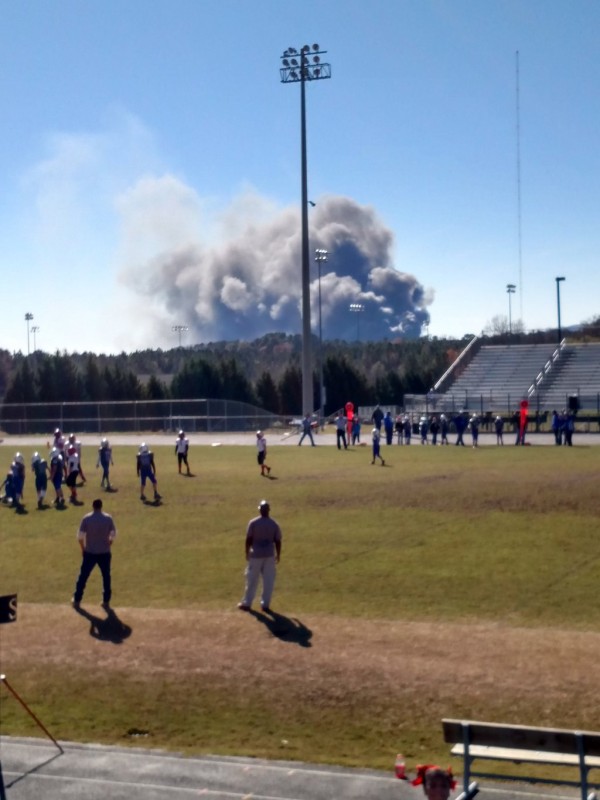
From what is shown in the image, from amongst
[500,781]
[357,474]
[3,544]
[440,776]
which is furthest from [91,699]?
[357,474]

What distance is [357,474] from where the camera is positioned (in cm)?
3672

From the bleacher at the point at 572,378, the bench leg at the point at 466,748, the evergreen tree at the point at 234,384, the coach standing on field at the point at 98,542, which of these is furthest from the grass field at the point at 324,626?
the evergreen tree at the point at 234,384

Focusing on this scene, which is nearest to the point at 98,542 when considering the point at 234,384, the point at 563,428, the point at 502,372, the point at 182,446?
the point at 182,446

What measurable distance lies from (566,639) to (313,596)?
15.6ft

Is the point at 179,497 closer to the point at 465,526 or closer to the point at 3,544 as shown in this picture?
the point at 3,544

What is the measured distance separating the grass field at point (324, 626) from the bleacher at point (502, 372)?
3701 centimetres

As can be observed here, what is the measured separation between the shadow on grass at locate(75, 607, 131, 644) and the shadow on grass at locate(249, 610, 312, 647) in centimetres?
193

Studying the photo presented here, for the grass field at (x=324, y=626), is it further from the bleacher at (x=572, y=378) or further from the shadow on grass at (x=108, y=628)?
the bleacher at (x=572, y=378)

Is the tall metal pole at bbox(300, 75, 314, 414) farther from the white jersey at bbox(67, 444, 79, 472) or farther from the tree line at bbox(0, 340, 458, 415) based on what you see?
the white jersey at bbox(67, 444, 79, 472)

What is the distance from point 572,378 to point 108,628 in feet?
180

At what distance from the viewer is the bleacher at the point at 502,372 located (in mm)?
67438

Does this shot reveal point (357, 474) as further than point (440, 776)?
Yes

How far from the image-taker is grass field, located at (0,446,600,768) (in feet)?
37.2

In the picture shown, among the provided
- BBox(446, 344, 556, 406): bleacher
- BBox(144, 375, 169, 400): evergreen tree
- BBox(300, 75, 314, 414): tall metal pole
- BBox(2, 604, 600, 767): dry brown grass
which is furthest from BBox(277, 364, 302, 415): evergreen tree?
BBox(2, 604, 600, 767): dry brown grass
